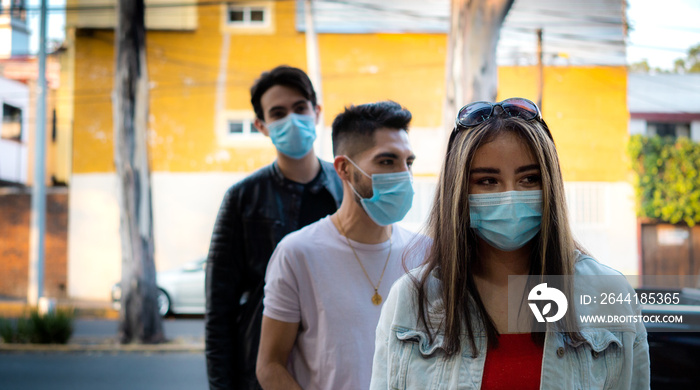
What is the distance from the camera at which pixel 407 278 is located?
1.66 m

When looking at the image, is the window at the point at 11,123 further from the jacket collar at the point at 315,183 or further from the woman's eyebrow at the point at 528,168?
the woman's eyebrow at the point at 528,168

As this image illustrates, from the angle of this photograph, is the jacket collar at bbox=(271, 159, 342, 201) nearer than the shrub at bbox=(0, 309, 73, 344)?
Yes

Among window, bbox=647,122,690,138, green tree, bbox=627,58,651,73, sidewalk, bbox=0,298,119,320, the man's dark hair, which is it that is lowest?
sidewalk, bbox=0,298,119,320

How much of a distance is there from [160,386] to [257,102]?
19.0 ft

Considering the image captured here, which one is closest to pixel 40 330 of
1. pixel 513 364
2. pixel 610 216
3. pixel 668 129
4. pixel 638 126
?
pixel 513 364

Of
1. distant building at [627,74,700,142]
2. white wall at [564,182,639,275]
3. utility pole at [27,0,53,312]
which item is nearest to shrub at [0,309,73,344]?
utility pole at [27,0,53,312]

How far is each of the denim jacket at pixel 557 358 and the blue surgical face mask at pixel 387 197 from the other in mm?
1014

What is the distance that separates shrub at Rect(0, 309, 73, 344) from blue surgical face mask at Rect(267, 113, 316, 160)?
30.5 ft

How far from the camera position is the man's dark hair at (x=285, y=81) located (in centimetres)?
323

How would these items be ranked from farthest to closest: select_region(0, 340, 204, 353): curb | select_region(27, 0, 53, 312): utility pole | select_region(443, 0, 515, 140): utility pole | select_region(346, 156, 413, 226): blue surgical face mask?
1. select_region(27, 0, 53, 312): utility pole
2. select_region(0, 340, 204, 353): curb
3. select_region(443, 0, 515, 140): utility pole
4. select_region(346, 156, 413, 226): blue surgical face mask

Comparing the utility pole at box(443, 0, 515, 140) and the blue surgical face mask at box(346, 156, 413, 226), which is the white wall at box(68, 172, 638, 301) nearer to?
the utility pole at box(443, 0, 515, 140)

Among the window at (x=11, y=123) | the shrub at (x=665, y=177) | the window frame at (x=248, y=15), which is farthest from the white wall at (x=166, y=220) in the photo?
the window at (x=11, y=123)

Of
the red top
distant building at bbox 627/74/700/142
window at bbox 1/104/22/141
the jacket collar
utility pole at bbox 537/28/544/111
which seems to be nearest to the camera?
the red top

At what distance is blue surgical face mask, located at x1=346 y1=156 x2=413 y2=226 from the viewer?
8.54 feet
